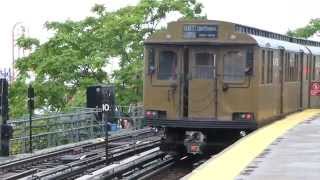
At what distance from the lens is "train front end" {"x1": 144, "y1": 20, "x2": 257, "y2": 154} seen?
54.8ft

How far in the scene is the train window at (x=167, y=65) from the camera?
55.9ft

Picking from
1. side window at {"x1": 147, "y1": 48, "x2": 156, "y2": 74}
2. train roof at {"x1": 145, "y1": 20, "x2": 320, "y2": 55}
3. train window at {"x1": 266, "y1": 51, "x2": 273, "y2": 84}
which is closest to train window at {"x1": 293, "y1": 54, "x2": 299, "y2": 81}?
train window at {"x1": 266, "y1": 51, "x2": 273, "y2": 84}

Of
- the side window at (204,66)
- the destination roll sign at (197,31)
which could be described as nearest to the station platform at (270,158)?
the side window at (204,66)

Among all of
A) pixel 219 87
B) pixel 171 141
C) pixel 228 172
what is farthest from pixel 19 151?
pixel 228 172

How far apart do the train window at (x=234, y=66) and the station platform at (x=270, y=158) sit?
1332 mm

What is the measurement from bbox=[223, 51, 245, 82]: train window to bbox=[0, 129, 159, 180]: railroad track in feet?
13.3

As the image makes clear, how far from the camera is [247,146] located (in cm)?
1369

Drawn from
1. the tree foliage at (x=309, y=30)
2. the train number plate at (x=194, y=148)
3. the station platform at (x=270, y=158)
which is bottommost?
the train number plate at (x=194, y=148)

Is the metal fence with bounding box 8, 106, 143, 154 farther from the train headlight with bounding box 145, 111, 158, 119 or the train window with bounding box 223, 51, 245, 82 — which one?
the train window with bounding box 223, 51, 245, 82

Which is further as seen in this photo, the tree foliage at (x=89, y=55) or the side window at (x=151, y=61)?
the tree foliage at (x=89, y=55)

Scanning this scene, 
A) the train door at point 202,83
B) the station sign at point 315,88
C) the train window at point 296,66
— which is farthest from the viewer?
the station sign at point 315,88

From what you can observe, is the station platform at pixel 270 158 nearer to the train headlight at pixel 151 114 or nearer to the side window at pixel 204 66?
the side window at pixel 204 66

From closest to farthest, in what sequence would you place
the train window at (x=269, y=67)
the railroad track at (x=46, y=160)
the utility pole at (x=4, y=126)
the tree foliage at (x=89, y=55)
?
the railroad track at (x=46, y=160), the train window at (x=269, y=67), the utility pole at (x=4, y=126), the tree foliage at (x=89, y=55)

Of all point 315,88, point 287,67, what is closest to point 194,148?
point 287,67
